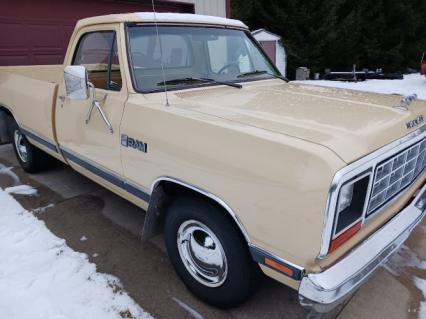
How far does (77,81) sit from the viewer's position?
2680 millimetres

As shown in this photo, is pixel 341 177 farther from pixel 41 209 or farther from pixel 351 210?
pixel 41 209

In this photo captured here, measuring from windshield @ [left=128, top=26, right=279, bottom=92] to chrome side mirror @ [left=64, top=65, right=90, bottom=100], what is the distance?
356 millimetres

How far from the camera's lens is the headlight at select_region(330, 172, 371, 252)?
1781mm

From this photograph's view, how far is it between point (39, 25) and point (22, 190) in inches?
150

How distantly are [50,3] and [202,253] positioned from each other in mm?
6184

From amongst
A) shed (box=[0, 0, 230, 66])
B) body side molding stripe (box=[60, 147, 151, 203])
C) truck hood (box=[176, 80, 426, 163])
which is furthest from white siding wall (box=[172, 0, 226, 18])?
truck hood (box=[176, 80, 426, 163])

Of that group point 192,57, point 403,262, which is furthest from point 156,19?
point 403,262

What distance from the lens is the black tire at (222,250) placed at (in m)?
2.09

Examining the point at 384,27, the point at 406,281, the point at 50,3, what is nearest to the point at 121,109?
the point at 406,281

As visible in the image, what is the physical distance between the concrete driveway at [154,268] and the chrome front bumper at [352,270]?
58 centimetres

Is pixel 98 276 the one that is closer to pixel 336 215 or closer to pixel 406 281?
pixel 336 215

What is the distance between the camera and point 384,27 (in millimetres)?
14695

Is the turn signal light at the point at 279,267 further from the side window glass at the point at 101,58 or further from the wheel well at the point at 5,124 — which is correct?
the wheel well at the point at 5,124

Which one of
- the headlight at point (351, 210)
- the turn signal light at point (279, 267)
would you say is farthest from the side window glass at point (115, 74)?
the headlight at point (351, 210)
